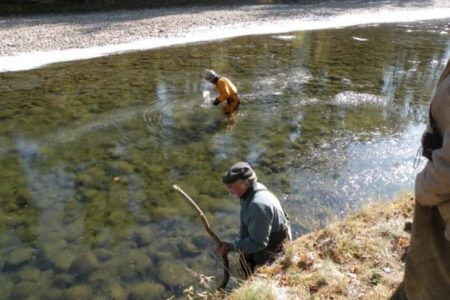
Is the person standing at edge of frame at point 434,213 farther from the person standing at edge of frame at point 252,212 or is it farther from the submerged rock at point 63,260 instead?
the submerged rock at point 63,260

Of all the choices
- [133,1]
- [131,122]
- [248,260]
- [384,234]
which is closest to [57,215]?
[248,260]

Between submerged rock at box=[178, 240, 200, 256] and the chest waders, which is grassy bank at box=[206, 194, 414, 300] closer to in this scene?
the chest waders

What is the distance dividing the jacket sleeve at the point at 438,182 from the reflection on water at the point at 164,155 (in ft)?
12.7

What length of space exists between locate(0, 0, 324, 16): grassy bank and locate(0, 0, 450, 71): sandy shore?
154cm

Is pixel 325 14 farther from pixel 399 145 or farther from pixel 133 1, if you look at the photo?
pixel 399 145

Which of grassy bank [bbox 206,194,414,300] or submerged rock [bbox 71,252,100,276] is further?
submerged rock [bbox 71,252,100,276]

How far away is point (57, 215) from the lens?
753 centimetres

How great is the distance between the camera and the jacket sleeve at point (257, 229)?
4863 millimetres

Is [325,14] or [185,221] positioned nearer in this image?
[185,221]

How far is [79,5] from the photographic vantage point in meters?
29.6

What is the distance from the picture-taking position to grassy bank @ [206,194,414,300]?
4.52 meters

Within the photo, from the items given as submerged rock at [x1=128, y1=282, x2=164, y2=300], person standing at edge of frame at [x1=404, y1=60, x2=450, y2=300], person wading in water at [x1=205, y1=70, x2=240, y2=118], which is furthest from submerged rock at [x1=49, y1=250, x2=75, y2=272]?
person wading in water at [x1=205, y1=70, x2=240, y2=118]

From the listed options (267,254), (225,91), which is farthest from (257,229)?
(225,91)

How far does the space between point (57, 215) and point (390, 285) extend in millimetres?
5504
